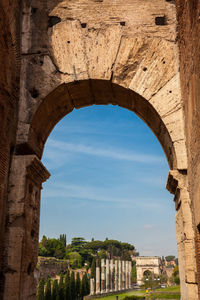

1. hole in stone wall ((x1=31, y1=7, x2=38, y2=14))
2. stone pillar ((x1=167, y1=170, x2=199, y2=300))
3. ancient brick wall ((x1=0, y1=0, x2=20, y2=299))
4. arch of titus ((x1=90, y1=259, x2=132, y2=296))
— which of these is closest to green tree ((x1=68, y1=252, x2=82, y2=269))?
arch of titus ((x1=90, y1=259, x2=132, y2=296))

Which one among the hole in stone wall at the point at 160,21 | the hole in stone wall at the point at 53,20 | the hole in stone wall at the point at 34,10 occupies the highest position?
the hole in stone wall at the point at 34,10

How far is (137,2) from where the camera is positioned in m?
5.16

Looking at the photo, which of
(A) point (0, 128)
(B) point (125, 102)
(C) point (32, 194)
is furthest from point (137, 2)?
(C) point (32, 194)

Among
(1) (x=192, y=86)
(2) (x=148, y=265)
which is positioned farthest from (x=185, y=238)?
(2) (x=148, y=265)

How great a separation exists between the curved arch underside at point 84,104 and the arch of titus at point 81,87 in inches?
0.7

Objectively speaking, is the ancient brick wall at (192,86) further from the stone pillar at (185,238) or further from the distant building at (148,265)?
the distant building at (148,265)

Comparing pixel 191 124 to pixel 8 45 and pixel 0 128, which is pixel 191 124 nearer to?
pixel 0 128

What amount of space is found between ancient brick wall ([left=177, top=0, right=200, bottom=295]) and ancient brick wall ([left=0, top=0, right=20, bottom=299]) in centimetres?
227

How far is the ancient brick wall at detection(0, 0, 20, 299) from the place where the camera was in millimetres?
4145

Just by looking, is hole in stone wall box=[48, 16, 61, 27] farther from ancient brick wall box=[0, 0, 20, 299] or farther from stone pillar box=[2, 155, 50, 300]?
stone pillar box=[2, 155, 50, 300]

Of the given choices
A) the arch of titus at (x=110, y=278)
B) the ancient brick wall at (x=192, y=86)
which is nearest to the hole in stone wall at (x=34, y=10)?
the ancient brick wall at (x=192, y=86)

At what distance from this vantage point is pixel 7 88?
174 inches

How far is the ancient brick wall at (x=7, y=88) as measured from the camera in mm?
4145

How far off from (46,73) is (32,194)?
176 centimetres
